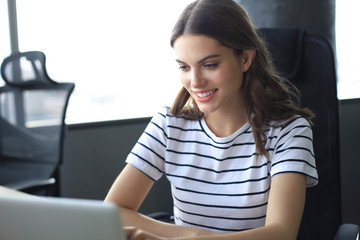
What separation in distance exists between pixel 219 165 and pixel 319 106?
1.34 ft

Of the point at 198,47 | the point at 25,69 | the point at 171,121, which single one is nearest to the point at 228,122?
the point at 171,121

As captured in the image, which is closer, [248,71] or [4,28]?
[248,71]

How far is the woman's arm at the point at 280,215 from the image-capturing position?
1173 millimetres

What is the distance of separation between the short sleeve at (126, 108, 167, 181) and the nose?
0.92 feet

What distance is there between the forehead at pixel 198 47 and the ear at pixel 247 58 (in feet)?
0.31

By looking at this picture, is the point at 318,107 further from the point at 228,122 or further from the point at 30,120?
the point at 30,120

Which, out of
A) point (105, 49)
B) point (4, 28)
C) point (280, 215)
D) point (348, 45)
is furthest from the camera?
point (348, 45)

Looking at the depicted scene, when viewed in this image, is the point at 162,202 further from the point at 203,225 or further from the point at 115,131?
the point at 203,225

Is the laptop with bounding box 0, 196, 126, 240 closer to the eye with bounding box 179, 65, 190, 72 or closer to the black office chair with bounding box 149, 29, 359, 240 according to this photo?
the eye with bounding box 179, 65, 190, 72

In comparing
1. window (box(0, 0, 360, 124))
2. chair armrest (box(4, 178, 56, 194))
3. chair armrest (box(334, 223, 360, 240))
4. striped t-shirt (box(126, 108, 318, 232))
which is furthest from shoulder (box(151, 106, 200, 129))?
window (box(0, 0, 360, 124))

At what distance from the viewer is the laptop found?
589mm

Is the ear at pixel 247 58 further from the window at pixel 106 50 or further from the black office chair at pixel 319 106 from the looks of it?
the window at pixel 106 50

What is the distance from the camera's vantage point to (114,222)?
23.1 inches

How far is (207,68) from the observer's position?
1.32 meters
